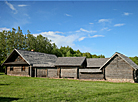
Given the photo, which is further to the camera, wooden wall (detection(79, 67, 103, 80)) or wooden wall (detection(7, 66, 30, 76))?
wooden wall (detection(7, 66, 30, 76))

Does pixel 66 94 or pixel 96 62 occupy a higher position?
pixel 96 62

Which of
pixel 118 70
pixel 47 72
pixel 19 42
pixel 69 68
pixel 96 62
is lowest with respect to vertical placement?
pixel 47 72

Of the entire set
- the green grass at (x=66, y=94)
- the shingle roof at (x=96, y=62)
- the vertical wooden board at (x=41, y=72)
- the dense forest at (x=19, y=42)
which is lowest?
the green grass at (x=66, y=94)

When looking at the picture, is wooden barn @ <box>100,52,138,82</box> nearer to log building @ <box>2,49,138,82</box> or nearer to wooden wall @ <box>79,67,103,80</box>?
log building @ <box>2,49,138,82</box>

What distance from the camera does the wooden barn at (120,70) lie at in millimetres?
26500

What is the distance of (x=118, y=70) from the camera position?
89.8ft

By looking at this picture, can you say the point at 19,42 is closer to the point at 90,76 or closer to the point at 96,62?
the point at 96,62

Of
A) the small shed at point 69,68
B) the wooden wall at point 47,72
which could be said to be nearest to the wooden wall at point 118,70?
the small shed at point 69,68

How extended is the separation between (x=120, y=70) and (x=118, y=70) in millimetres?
354

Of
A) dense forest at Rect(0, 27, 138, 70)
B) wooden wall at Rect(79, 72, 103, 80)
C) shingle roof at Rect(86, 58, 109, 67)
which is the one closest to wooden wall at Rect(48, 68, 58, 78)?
wooden wall at Rect(79, 72, 103, 80)

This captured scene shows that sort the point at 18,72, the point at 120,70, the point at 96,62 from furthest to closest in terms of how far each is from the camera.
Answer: the point at 96,62, the point at 18,72, the point at 120,70

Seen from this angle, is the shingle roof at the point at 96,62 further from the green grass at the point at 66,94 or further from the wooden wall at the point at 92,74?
the green grass at the point at 66,94

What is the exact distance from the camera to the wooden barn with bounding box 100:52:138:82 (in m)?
26.5

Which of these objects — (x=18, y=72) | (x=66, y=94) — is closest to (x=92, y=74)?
(x=66, y=94)
